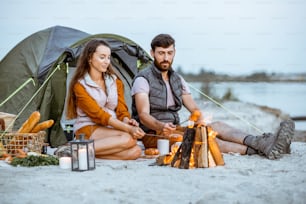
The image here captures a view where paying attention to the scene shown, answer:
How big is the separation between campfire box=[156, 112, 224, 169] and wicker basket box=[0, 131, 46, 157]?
4.42 feet

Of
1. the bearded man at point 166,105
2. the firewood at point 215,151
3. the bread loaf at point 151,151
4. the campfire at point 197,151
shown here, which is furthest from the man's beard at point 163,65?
the firewood at point 215,151

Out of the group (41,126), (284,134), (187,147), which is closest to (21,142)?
(41,126)

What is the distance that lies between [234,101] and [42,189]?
33.8ft

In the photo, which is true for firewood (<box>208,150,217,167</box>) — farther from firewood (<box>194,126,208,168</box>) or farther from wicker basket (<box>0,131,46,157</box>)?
wicker basket (<box>0,131,46,157</box>)

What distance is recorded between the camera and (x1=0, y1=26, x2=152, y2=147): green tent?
608cm

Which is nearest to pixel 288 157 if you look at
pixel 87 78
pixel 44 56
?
pixel 87 78

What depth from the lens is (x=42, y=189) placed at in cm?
340

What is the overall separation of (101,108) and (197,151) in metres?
0.99

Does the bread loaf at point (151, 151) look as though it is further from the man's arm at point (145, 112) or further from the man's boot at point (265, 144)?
the man's boot at point (265, 144)

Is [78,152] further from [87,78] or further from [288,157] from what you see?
[288,157]

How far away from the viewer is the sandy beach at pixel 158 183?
10.4ft

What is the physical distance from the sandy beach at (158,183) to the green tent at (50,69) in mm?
1778

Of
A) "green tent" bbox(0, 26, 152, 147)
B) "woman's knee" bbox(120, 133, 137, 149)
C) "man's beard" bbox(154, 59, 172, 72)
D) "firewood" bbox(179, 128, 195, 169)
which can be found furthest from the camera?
"green tent" bbox(0, 26, 152, 147)

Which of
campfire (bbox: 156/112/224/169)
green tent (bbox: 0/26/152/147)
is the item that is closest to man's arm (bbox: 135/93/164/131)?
campfire (bbox: 156/112/224/169)
